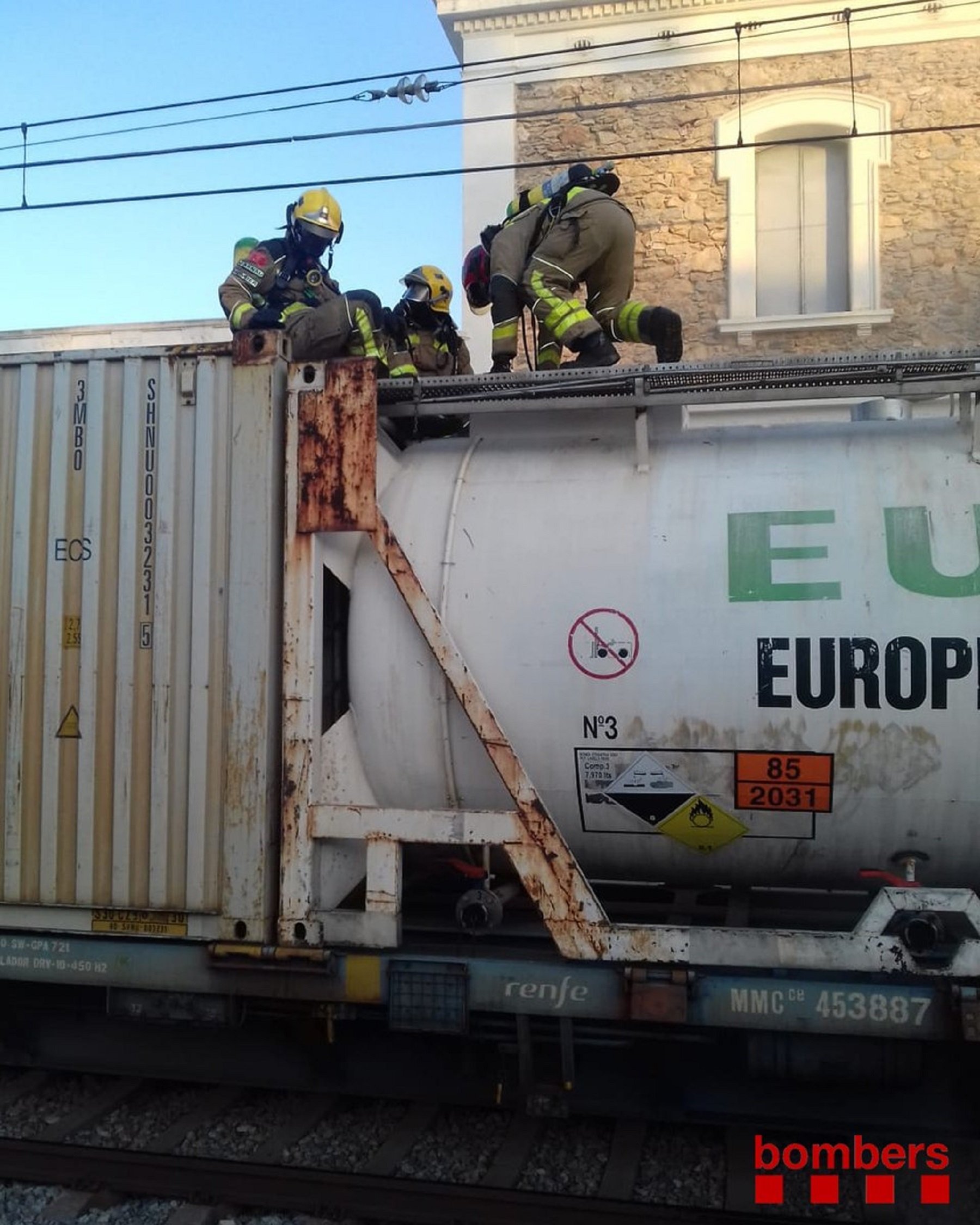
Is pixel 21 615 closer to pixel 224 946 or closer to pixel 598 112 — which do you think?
pixel 224 946

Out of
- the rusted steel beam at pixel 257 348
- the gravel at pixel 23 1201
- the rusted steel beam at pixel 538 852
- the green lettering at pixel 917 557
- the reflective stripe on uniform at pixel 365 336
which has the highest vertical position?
the reflective stripe on uniform at pixel 365 336

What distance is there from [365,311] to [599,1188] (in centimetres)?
444

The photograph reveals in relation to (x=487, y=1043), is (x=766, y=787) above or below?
above

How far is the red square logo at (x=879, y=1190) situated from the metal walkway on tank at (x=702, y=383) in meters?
3.01

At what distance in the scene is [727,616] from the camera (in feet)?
13.0

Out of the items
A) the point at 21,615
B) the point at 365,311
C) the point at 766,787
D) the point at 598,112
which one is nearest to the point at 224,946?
the point at 21,615

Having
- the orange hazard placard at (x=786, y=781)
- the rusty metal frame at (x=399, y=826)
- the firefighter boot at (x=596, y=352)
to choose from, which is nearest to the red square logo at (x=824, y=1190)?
the rusty metal frame at (x=399, y=826)

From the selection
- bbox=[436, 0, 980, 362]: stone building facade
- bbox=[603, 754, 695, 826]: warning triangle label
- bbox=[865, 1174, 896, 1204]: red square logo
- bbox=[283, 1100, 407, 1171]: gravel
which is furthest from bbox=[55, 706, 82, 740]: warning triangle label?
bbox=[436, 0, 980, 362]: stone building facade

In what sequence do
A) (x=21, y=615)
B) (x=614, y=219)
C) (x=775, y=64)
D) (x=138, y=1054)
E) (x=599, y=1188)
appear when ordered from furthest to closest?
(x=775, y=64)
(x=614, y=219)
(x=138, y=1054)
(x=21, y=615)
(x=599, y=1188)

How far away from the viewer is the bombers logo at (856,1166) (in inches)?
159

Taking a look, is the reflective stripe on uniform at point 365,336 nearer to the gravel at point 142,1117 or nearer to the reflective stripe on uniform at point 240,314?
the reflective stripe on uniform at point 240,314

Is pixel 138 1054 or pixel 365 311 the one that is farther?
pixel 365 311

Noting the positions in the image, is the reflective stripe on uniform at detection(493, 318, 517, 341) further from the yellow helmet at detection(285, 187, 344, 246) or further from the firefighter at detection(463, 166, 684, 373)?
the yellow helmet at detection(285, 187, 344, 246)

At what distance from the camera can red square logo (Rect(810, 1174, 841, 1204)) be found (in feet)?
13.4
